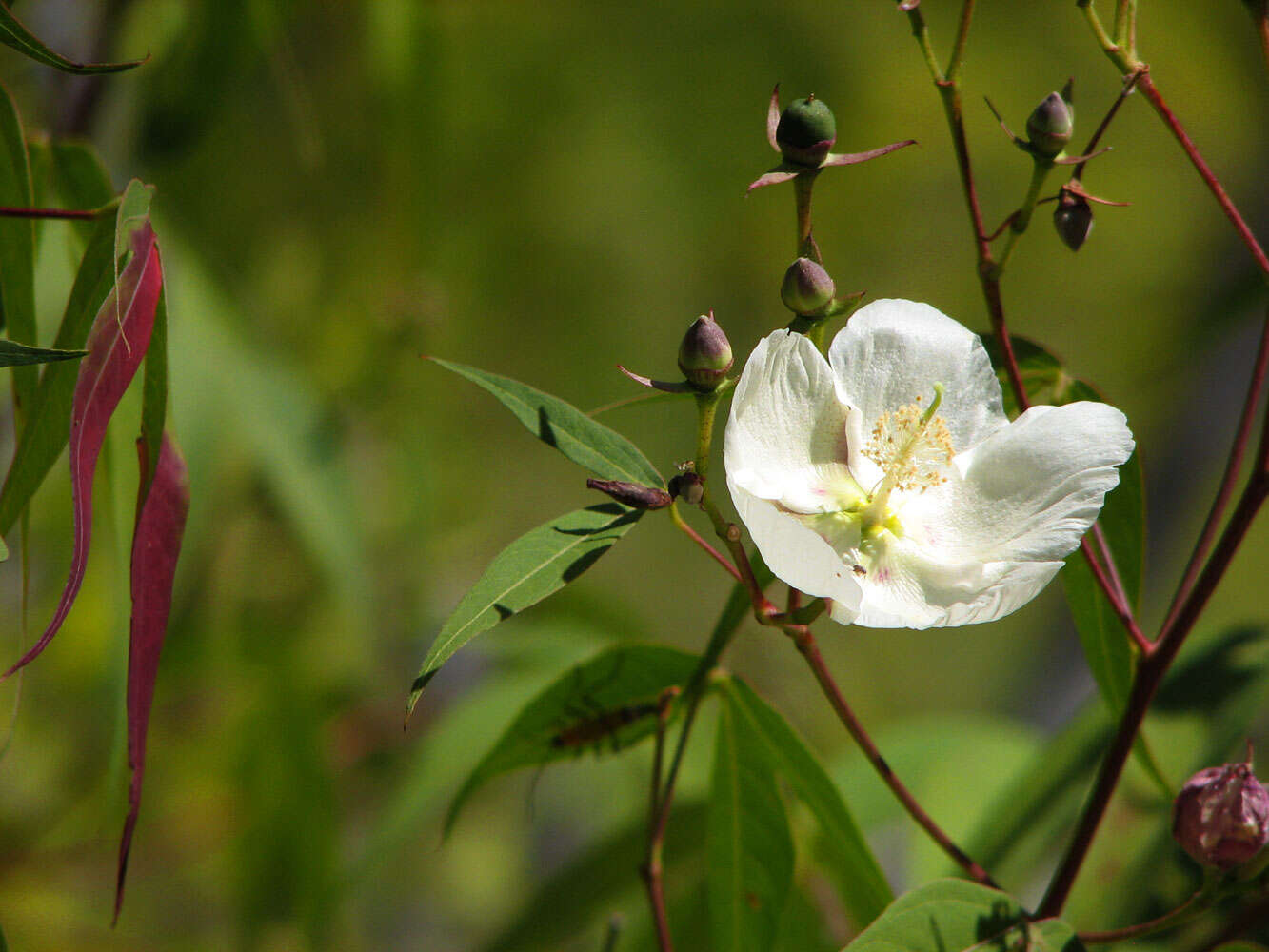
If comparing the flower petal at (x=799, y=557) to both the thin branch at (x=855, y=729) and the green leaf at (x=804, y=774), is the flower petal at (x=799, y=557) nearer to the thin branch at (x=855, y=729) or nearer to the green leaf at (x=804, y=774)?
the thin branch at (x=855, y=729)

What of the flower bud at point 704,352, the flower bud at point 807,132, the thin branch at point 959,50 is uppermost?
the thin branch at point 959,50

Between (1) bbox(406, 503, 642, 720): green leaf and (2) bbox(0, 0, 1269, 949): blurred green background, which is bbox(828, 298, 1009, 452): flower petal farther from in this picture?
(2) bbox(0, 0, 1269, 949): blurred green background

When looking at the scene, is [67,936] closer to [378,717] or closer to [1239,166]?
[378,717]

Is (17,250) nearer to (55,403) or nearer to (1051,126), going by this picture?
(55,403)

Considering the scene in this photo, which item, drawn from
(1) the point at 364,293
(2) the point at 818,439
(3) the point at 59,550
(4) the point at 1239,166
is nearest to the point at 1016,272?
(4) the point at 1239,166

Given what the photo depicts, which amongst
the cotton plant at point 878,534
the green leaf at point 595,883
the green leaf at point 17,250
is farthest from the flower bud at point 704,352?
the green leaf at point 595,883

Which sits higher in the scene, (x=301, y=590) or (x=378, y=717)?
(x=301, y=590)

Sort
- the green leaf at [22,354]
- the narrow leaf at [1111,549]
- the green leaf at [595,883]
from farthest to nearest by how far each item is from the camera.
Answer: the green leaf at [595,883]
the narrow leaf at [1111,549]
the green leaf at [22,354]

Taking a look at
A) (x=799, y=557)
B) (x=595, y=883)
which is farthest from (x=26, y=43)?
(x=595, y=883)
